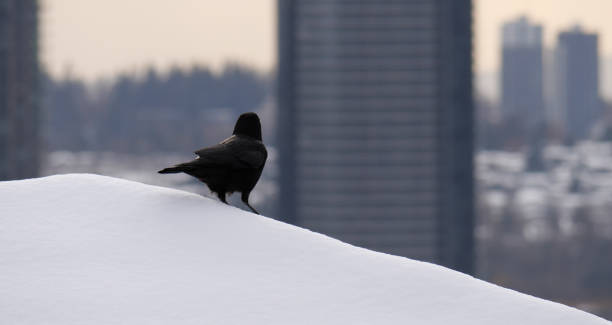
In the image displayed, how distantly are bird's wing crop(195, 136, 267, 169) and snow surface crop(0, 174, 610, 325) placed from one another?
0.48m

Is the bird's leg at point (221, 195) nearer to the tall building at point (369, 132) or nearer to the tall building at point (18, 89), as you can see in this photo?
the tall building at point (18, 89)

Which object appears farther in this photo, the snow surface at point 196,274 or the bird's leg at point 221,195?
the bird's leg at point 221,195

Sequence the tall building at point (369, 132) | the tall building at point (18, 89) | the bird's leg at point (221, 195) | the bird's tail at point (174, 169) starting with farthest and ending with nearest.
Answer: the tall building at point (369, 132) → the tall building at point (18, 89) → the bird's leg at point (221, 195) → the bird's tail at point (174, 169)

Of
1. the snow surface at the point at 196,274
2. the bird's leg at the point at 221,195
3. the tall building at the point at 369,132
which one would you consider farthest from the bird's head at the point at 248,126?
the tall building at the point at 369,132

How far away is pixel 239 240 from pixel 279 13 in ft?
615

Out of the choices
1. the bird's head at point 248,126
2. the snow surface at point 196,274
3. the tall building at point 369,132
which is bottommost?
the tall building at point 369,132

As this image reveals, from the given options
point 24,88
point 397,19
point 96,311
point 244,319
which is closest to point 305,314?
point 244,319

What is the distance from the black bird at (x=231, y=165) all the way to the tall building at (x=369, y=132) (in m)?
179

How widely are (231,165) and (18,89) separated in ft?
450

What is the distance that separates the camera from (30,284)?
6.37 meters

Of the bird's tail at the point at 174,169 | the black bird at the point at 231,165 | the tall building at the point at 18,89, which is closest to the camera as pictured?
the bird's tail at the point at 174,169

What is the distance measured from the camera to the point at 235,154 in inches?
338

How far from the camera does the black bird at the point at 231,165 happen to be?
328 inches

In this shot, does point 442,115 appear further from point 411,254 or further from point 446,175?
point 411,254
